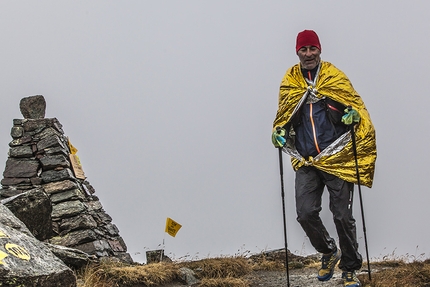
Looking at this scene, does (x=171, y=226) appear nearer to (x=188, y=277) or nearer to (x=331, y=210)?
(x=188, y=277)

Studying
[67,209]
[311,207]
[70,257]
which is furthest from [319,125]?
[67,209]

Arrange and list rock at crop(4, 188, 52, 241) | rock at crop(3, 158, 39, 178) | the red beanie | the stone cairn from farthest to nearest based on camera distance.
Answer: rock at crop(3, 158, 39, 178), the stone cairn, rock at crop(4, 188, 52, 241), the red beanie

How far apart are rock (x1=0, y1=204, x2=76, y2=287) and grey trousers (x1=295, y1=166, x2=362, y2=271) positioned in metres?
2.97

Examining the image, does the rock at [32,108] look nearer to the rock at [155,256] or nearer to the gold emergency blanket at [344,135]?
the rock at [155,256]

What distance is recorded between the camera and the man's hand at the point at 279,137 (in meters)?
7.14

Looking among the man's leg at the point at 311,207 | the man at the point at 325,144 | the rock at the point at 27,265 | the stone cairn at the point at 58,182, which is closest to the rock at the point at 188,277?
the man at the point at 325,144

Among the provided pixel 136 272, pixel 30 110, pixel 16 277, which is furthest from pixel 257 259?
pixel 16 277

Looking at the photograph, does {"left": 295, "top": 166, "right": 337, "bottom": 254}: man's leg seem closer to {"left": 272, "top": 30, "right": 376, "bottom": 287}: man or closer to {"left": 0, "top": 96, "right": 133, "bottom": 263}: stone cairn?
{"left": 272, "top": 30, "right": 376, "bottom": 287}: man

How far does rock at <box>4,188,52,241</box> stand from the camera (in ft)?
28.8

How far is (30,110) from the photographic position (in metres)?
12.3

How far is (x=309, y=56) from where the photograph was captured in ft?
23.3

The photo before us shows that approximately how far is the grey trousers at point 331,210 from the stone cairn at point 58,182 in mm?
4917

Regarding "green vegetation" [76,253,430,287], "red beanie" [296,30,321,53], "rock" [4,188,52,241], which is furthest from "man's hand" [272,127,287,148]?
"rock" [4,188,52,241]

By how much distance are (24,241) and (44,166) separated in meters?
6.48
